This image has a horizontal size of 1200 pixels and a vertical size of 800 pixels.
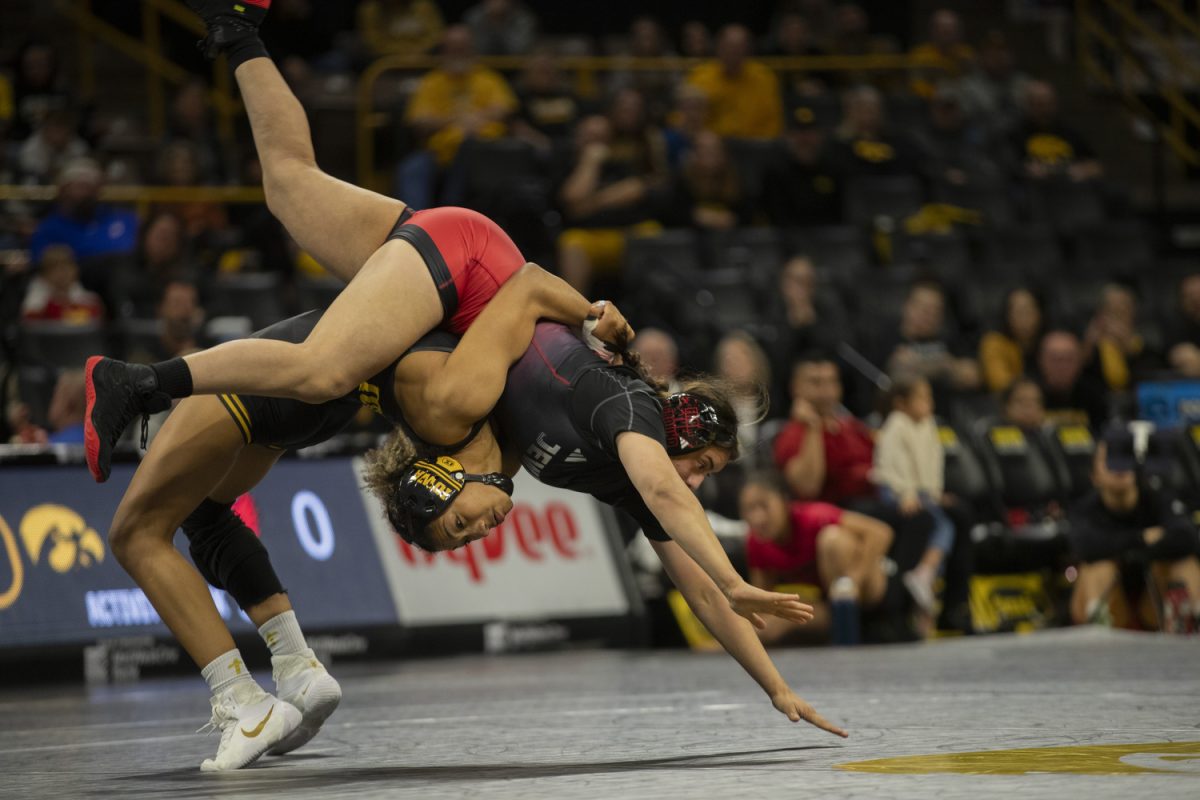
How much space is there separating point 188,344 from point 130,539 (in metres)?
4.78

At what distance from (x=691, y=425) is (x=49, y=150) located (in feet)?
28.2

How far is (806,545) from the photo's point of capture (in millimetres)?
9094

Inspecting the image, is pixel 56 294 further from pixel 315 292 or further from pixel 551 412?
pixel 551 412

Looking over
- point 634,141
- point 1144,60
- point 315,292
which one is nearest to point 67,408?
point 315,292

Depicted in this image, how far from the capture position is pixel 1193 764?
3941mm

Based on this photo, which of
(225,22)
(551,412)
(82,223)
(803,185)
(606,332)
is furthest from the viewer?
(803,185)

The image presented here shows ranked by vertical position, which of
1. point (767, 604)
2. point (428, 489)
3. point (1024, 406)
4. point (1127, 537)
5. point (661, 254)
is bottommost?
point (767, 604)

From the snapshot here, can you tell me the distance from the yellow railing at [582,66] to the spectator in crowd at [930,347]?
12.8ft

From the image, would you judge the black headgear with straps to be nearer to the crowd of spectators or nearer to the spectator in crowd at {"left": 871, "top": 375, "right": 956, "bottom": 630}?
the crowd of spectators

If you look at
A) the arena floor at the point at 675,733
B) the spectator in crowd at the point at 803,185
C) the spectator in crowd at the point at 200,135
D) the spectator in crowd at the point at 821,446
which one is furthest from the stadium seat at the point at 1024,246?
the spectator in crowd at the point at 200,135

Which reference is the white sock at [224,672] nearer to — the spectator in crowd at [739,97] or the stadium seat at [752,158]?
the stadium seat at [752,158]

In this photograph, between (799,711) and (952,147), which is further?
(952,147)

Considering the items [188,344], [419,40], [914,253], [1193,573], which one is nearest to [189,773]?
[188,344]

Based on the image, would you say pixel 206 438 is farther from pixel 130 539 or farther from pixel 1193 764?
pixel 1193 764
